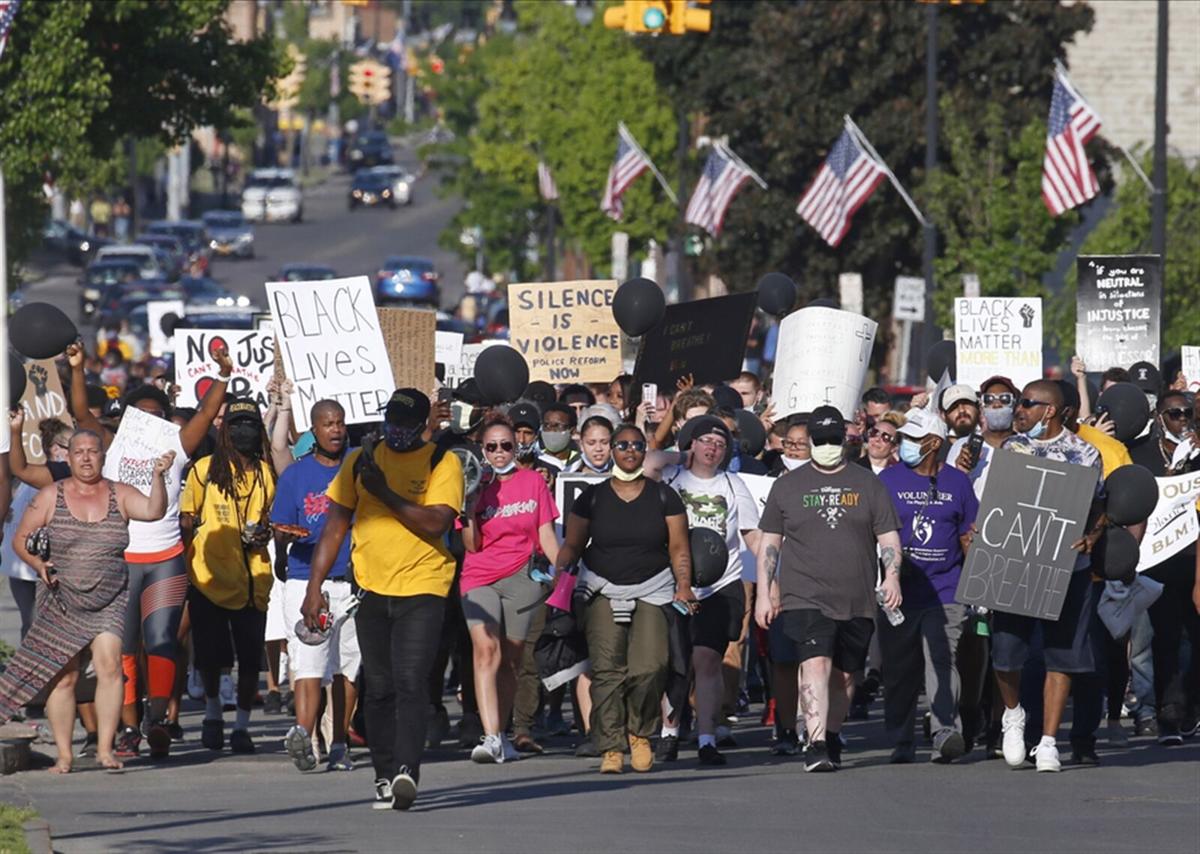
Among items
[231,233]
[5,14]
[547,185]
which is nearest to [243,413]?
[5,14]

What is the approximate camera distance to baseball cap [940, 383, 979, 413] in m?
14.5

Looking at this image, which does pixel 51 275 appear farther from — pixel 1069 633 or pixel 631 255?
pixel 1069 633

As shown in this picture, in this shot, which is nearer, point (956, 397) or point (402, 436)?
point (402, 436)

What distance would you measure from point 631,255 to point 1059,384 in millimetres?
45769

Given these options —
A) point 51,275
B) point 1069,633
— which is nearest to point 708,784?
point 1069,633

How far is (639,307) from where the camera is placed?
17.7 metres

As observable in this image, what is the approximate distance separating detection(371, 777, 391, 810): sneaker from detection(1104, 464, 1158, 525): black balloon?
153 inches

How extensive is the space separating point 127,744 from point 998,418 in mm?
4697

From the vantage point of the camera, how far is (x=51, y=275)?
83812 millimetres

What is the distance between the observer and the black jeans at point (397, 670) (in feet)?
38.8

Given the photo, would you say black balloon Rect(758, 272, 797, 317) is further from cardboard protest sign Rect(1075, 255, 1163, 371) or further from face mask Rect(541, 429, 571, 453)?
face mask Rect(541, 429, 571, 453)

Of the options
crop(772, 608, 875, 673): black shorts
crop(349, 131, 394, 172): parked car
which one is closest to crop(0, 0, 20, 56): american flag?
crop(772, 608, 875, 673): black shorts

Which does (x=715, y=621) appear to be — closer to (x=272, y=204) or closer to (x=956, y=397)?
(x=956, y=397)

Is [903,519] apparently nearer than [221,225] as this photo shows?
Yes
